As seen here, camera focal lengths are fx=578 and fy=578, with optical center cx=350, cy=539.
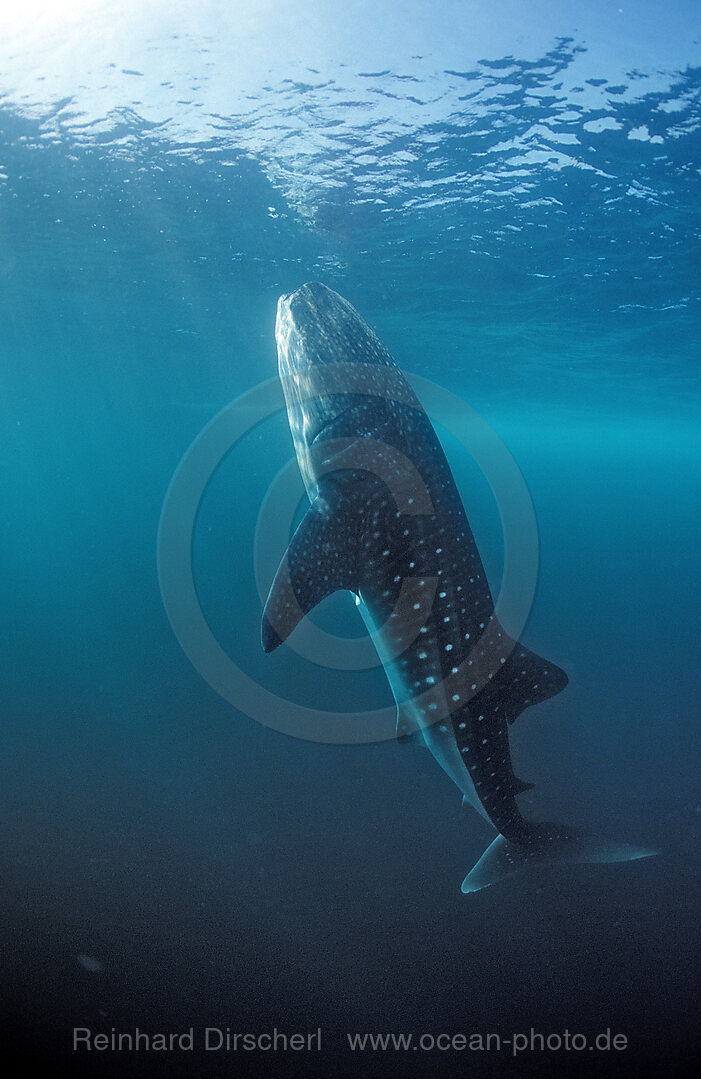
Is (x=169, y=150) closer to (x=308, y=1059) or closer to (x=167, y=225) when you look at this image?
(x=167, y=225)

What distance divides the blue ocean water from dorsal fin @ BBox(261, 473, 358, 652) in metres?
A: 4.74

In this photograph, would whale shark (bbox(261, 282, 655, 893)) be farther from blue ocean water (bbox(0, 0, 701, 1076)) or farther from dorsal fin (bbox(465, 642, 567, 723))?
blue ocean water (bbox(0, 0, 701, 1076))

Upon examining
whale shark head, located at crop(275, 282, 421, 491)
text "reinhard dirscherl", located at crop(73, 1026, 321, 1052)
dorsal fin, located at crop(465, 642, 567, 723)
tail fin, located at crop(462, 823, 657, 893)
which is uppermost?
whale shark head, located at crop(275, 282, 421, 491)

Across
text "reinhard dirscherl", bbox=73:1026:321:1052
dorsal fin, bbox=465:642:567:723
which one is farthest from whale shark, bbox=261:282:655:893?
text "reinhard dirscherl", bbox=73:1026:321:1052

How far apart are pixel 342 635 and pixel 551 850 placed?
1082 centimetres

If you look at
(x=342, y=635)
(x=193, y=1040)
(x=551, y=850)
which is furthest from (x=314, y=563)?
(x=342, y=635)

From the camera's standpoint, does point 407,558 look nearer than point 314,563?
No

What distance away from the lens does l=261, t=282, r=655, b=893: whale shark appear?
3.48 m

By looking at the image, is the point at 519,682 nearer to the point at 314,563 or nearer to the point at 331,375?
the point at 314,563

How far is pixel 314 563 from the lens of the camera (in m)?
3.18

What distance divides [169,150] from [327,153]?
11.4ft

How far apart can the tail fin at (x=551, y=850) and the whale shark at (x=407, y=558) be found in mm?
14

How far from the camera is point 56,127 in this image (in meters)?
Result: 12.2

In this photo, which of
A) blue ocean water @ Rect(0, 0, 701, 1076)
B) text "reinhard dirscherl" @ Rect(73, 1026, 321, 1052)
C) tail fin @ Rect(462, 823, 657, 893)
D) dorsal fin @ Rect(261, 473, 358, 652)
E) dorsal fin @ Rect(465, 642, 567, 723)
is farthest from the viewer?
blue ocean water @ Rect(0, 0, 701, 1076)
